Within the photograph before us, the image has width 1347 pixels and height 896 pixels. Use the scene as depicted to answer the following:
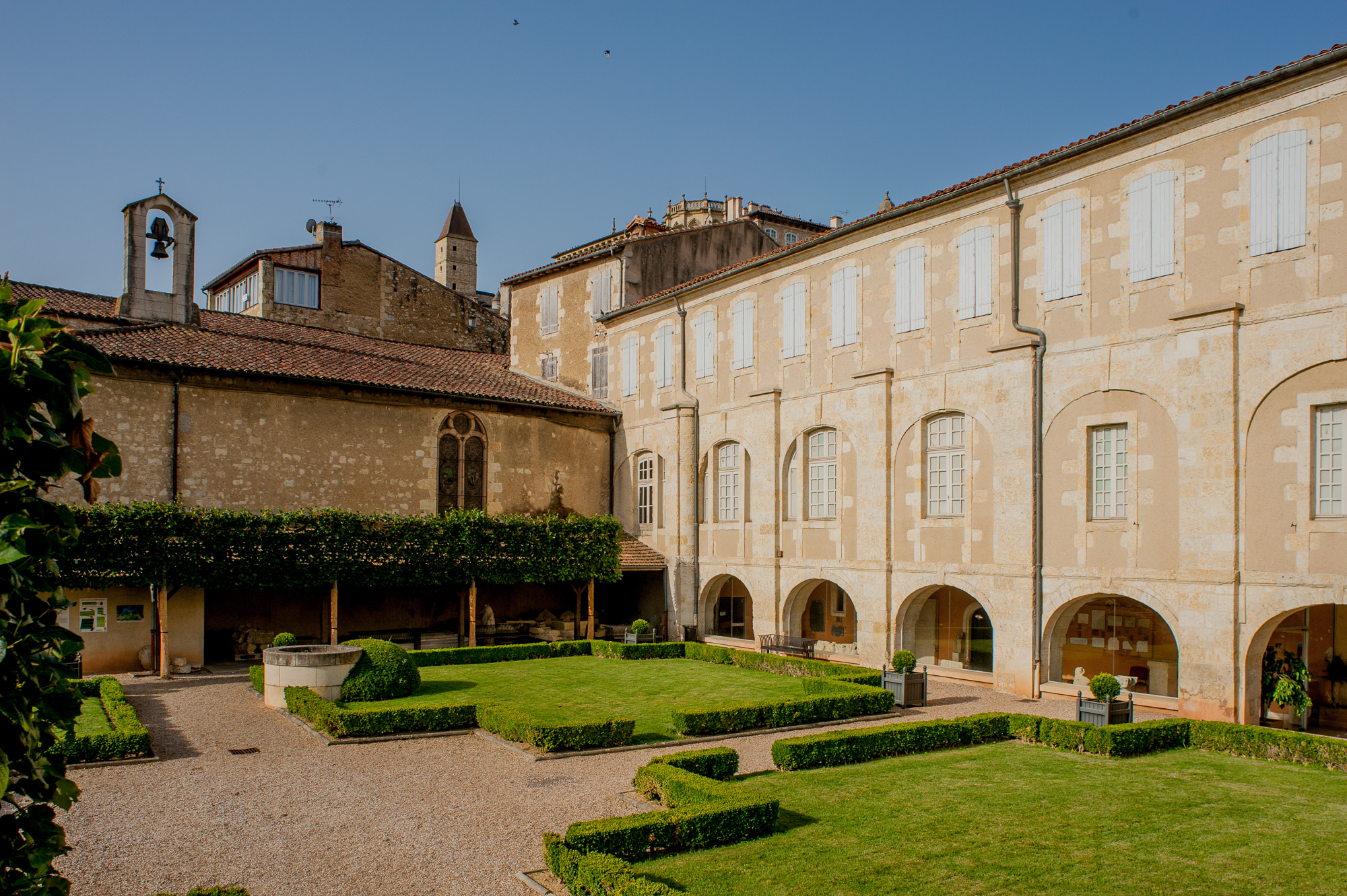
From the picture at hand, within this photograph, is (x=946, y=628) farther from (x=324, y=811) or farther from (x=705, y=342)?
(x=324, y=811)

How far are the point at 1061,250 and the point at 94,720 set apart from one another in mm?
18688

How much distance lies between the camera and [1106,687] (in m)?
14.8

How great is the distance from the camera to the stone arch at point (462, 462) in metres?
27.9

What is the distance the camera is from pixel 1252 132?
52.5ft

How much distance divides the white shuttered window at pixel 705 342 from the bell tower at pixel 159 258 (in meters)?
14.3

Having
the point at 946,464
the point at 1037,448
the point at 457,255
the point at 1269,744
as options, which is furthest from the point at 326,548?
the point at 457,255

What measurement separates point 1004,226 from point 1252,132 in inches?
188

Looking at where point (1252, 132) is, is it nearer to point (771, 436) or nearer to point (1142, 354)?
point (1142, 354)

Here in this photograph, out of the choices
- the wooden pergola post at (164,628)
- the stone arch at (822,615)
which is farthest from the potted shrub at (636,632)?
the wooden pergola post at (164,628)

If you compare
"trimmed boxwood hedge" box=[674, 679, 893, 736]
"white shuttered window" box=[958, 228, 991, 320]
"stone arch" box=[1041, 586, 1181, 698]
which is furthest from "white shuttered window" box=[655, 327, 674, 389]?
"stone arch" box=[1041, 586, 1181, 698]

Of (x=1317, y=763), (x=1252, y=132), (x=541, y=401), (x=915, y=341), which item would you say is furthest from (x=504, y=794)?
(x=541, y=401)

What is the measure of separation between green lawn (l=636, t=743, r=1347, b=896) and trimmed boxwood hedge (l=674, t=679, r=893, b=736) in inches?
103

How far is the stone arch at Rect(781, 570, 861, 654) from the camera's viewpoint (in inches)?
972

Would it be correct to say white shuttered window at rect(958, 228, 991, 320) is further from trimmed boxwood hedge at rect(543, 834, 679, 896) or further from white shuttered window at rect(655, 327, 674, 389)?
trimmed boxwood hedge at rect(543, 834, 679, 896)
